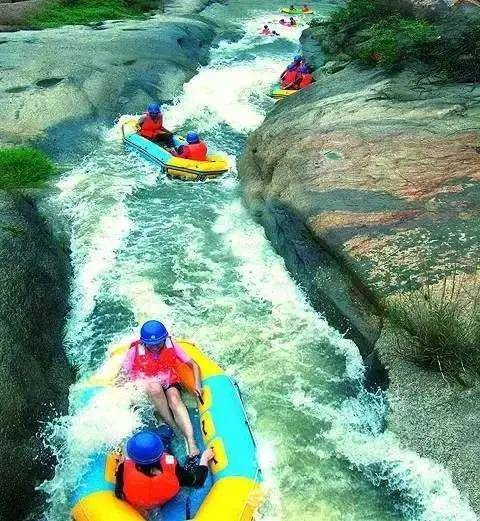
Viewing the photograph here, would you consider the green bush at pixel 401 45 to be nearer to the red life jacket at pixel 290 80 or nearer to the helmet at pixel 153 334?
the red life jacket at pixel 290 80

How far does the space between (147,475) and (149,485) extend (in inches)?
3.4

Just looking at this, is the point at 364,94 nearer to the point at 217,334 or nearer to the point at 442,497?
the point at 217,334

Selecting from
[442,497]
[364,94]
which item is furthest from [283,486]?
[364,94]

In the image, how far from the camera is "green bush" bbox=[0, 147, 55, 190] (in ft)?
35.2

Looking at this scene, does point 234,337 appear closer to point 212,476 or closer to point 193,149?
point 212,476

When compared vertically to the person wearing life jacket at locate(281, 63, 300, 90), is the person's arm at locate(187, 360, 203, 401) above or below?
→ above

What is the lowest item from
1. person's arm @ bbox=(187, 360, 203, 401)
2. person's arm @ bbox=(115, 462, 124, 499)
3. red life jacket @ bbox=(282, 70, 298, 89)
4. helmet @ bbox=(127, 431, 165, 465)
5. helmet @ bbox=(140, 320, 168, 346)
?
red life jacket @ bbox=(282, 70, 298, 89)

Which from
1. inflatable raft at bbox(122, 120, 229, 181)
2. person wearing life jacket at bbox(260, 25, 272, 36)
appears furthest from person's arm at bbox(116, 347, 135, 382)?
person wearing life jacket at bbox(260, 25, 272, 36)

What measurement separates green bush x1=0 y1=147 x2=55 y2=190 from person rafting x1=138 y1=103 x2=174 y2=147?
250 cm

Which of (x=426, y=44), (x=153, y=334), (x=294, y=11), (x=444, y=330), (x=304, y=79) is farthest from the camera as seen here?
(x=294, y=11)

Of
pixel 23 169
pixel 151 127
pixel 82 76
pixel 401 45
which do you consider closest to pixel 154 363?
pixel 23 169

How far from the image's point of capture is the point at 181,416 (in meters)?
6.31

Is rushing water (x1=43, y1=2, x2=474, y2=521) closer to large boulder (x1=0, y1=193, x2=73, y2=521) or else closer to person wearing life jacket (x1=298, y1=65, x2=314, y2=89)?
large boulder (x1=0, y1=193, x2=73, y2=521)

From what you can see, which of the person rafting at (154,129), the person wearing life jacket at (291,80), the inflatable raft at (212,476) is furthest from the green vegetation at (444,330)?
the person wearing life jacket at (291,80)
